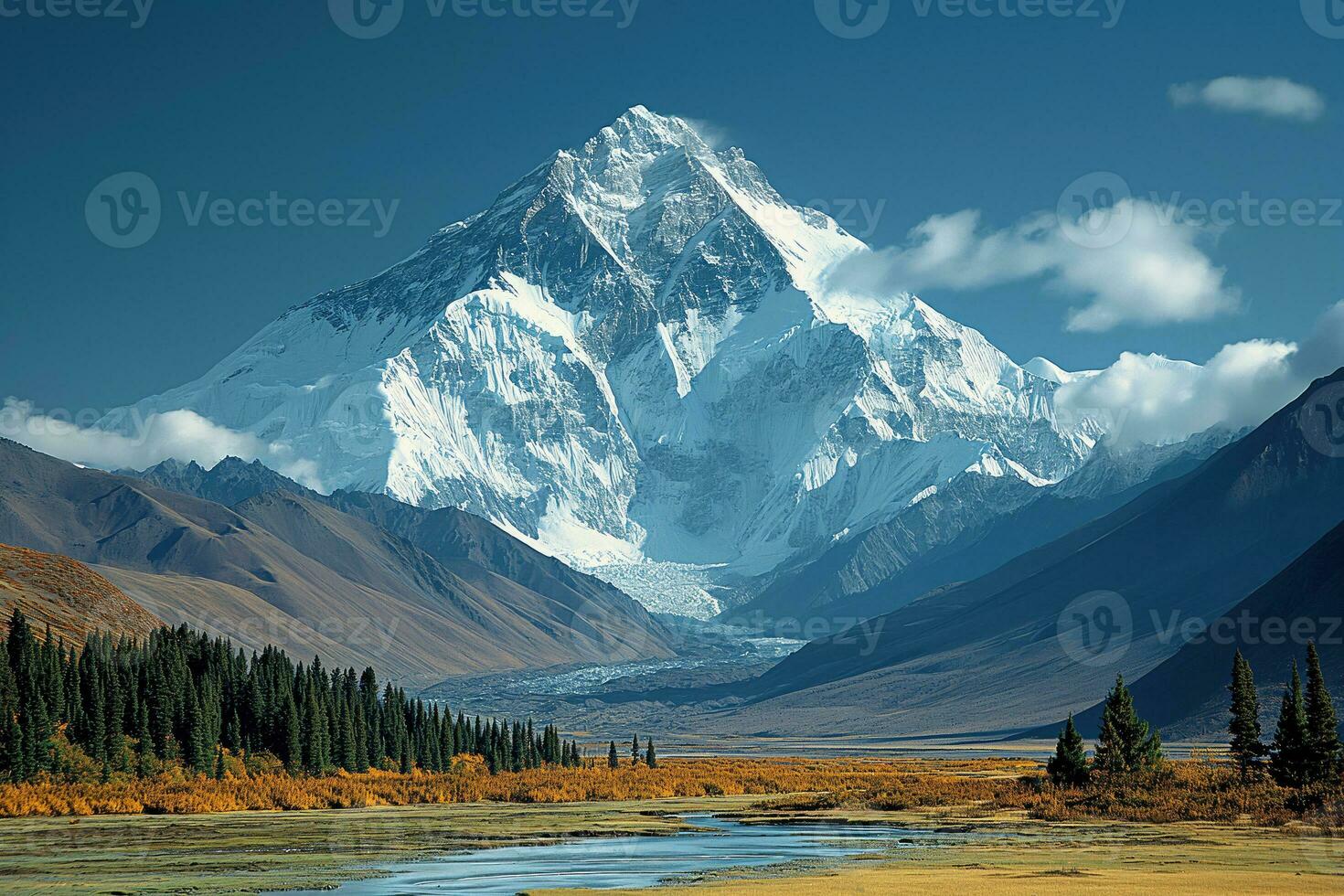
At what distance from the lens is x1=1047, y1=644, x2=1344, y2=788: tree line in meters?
81.2

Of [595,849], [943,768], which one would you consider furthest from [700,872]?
[943,768]

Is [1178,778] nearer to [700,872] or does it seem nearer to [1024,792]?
[1024,792]

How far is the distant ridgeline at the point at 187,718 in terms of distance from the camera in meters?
95.7

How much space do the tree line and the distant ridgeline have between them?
52.1 meters

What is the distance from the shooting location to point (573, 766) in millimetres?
147625

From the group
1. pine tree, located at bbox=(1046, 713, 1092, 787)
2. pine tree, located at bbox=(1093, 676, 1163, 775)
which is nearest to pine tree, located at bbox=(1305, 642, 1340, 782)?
pine tree, located at bbox=(1093, 676, 1163, 775)

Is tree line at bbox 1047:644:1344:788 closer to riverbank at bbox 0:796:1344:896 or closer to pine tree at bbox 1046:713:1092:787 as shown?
pine tree at bbox 1046:713:1092:787

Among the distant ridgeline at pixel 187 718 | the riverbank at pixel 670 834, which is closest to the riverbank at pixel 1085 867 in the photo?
the riverbank at pixel 670 834

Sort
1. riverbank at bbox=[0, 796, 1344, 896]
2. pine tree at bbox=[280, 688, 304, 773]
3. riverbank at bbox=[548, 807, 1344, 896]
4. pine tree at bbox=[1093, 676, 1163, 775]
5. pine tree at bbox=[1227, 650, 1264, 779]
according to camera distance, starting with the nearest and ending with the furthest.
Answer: riverbank at bbox=[548, 807, 1344, 896] < riverbank at bbox=[0, 796, 1344, 896] < pine tree at bbox=[1227, 650, 1264, 779] < pine tree at bbox=[1093, 676, 1163, 775] < pine tree at bbox=[280, 688, 304, 773]

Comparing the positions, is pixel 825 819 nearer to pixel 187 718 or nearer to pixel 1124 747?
pixel 1124 747

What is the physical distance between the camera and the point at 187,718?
104938 millimetres

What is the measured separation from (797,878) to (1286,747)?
3772 centimetres

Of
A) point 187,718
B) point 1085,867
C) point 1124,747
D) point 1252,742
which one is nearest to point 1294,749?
point 1252,742

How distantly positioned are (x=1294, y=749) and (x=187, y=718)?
213ft
